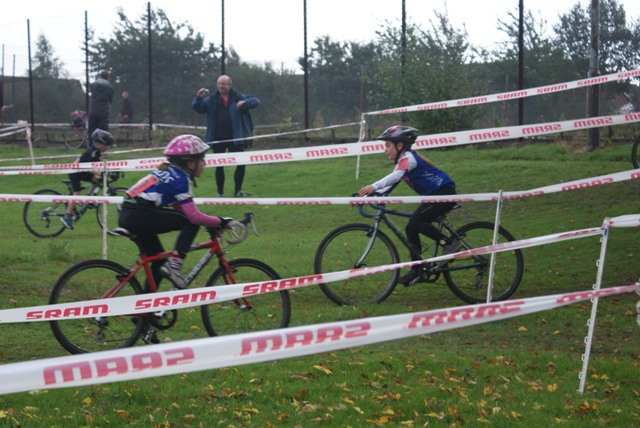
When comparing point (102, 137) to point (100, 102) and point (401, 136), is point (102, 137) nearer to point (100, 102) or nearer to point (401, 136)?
point (401, 136)

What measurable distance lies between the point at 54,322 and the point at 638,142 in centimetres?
1057

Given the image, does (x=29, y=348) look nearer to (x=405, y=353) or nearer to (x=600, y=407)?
(x=405, y=353)

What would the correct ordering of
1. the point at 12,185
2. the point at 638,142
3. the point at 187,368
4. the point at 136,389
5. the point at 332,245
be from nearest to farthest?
the point at 187,368
the point at 136,389
the point at 332,245
the point at 638,142
the point at 12,185

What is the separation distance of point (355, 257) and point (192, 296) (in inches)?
119

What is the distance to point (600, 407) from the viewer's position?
6223 millimetres

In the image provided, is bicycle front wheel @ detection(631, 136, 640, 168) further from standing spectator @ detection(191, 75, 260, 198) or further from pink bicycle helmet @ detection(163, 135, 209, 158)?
pink bicycle helmet @ detection(163, 135, 209, 158)

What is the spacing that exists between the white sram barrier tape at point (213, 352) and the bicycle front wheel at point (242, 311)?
3368 millimetres

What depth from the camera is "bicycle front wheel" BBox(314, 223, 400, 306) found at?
31.2ft

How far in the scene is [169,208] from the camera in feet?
25.8

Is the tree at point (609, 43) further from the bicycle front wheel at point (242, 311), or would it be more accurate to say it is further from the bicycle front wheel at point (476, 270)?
the bicycle front wheel at point (242, 311)

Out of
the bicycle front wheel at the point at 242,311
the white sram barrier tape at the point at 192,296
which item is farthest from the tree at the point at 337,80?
the white sram barrier tape at the point at 192,296

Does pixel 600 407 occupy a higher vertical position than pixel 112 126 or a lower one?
lower

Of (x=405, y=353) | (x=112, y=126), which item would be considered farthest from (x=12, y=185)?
(x=405, y=353)

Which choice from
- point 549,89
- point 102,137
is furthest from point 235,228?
point 549,89
